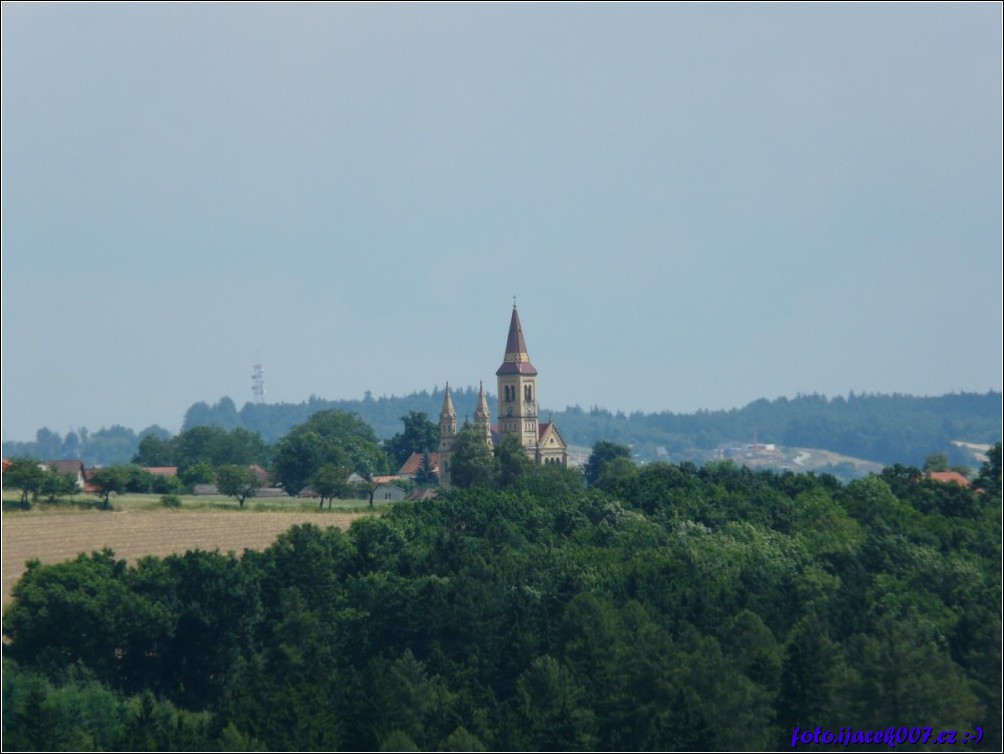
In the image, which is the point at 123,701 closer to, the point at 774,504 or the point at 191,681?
the point at 191,681

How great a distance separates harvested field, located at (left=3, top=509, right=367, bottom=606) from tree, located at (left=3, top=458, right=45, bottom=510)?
112 centimetres

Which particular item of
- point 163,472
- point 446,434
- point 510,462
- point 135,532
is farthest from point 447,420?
point 135,532

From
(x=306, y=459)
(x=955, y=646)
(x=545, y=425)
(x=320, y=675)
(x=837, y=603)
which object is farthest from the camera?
(x=545, y=425)

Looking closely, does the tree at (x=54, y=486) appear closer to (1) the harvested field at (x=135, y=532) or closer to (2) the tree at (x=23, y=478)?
(2) the tree at (x=23, y=478)

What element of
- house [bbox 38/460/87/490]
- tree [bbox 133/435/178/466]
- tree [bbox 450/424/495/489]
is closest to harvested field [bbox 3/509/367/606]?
house [bbox 38/460/87/490]

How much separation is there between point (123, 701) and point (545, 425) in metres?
105

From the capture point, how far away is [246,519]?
83250mm

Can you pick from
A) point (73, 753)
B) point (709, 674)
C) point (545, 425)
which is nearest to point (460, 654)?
point (709, 674)

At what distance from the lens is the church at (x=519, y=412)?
518ft

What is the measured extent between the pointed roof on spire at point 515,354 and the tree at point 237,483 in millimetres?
54884

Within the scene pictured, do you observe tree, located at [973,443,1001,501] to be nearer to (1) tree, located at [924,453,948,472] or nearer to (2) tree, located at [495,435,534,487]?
(2) tree, located at [495,435,534,487]

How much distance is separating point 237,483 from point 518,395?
6054 cm

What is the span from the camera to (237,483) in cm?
10362

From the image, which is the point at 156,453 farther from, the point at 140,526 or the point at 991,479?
the point at 140,526
